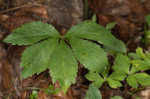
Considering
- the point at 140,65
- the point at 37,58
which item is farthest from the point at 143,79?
the point at 37,58

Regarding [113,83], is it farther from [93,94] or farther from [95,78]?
[93,94]

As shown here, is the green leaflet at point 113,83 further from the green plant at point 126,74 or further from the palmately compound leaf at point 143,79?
the palmately compound leaf at point 143,79

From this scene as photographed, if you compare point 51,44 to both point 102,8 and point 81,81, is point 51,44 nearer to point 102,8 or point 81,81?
point 81,81

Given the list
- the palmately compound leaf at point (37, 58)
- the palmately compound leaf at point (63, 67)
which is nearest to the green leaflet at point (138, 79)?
the palmately compound leaf at point (63, 67)

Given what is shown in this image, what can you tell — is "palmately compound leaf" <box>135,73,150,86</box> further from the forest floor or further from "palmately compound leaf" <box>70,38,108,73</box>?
"palmately compound leaf" <box>70,38,108,73</box>

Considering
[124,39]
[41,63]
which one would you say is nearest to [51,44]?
[41,63]

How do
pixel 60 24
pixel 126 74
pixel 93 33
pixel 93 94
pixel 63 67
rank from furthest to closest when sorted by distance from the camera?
pixel 60 24, pixel 126 74, pixel 93 33, pixel 93 94, pixel 63 67
